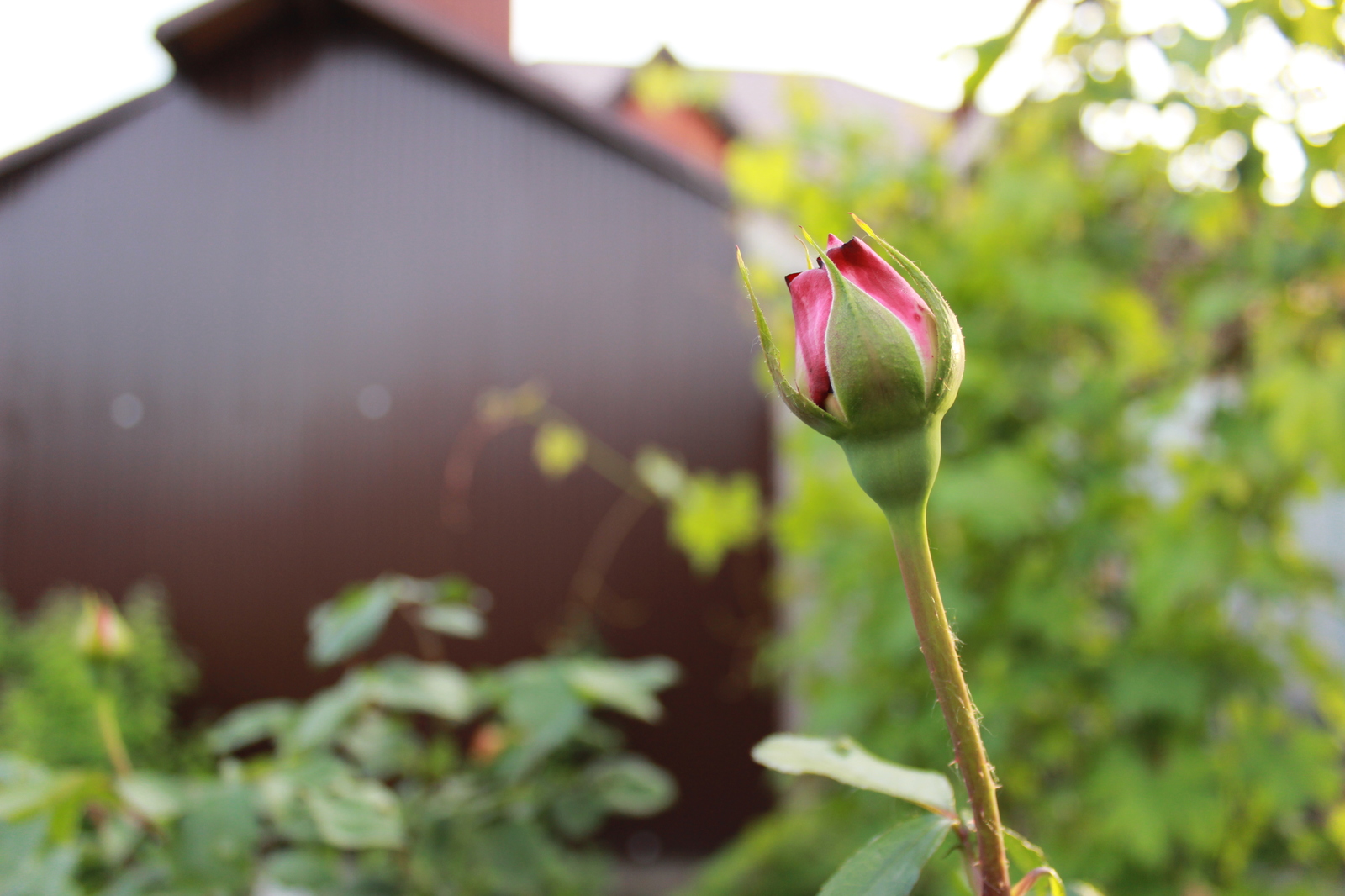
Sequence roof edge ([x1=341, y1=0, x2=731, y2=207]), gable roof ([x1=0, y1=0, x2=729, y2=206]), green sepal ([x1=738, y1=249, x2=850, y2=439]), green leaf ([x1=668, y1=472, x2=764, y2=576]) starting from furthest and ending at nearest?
roof edge ([x1=341, y1=0, x2=731, y2=207]) → gable roof ([x1=0, y1=0, x2=729, y2=206]) → green leaf ([x1=668, y1=472, x2=764, y2=576]) → green sepal ([x1=738, y1=249, x2=850, y2=439])

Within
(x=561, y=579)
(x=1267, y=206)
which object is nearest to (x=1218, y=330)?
(x=1267, y=206)

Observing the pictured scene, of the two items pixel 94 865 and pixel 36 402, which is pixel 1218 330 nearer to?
pixel 94 865

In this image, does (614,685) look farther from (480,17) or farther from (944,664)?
(480,17)

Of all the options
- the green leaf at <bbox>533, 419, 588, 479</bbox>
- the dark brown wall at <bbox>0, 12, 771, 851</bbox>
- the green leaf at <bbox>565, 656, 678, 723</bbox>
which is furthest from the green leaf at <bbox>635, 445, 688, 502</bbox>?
the green leaf at <bbox>565, 656, 678, 723</bbox>

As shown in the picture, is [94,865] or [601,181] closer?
[94,865]

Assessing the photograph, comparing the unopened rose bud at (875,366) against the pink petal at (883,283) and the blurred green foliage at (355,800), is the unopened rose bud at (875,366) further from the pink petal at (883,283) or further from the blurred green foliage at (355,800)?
the blurred green foliage at (355,800)

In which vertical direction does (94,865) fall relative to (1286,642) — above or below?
below

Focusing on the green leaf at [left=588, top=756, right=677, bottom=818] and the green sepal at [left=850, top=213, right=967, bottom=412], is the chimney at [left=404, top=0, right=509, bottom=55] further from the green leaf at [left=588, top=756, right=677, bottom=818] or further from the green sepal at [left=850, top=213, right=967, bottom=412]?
the green sepal at [left=850, top=213, right=967, bottom=412]

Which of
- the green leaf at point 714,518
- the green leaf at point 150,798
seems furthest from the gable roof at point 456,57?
the green leaf at point 150,798
